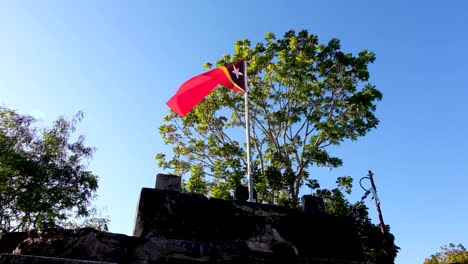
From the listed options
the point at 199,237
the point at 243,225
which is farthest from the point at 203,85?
the point at 199,237

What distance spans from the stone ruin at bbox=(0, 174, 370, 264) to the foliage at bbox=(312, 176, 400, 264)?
14.6ft

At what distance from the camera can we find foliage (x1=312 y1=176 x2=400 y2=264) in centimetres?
984

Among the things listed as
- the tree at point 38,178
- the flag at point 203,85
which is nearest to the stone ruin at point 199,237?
the flag at point 203,85

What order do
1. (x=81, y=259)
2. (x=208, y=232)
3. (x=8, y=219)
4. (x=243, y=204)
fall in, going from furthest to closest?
(x=8, y=219), (x=243, y=204), (x=208, y=232), (x=81, y=259)

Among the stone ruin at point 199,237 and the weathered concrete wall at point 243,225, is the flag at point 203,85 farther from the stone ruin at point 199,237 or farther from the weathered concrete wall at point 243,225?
the weathered concrete wall at point 243,225

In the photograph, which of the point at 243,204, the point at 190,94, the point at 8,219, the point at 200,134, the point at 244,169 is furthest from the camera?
the point at 200,134

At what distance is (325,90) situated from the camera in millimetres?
13836

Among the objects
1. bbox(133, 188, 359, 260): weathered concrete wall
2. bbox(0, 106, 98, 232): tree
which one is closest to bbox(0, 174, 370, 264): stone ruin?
bbox(133, 188, 359, 260): weathered concrete wall

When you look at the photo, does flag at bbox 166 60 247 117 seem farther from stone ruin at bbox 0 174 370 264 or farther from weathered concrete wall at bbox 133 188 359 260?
weathered concrete wall at bbox 133 188 359 260

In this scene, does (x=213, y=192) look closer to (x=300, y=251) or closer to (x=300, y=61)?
(x=300, y=61)

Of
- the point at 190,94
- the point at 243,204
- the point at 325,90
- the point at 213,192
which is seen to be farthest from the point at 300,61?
the point at 243,204

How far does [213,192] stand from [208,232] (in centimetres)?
879

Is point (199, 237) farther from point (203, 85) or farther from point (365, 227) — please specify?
point (365, 227)

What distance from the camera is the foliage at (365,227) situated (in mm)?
9835
